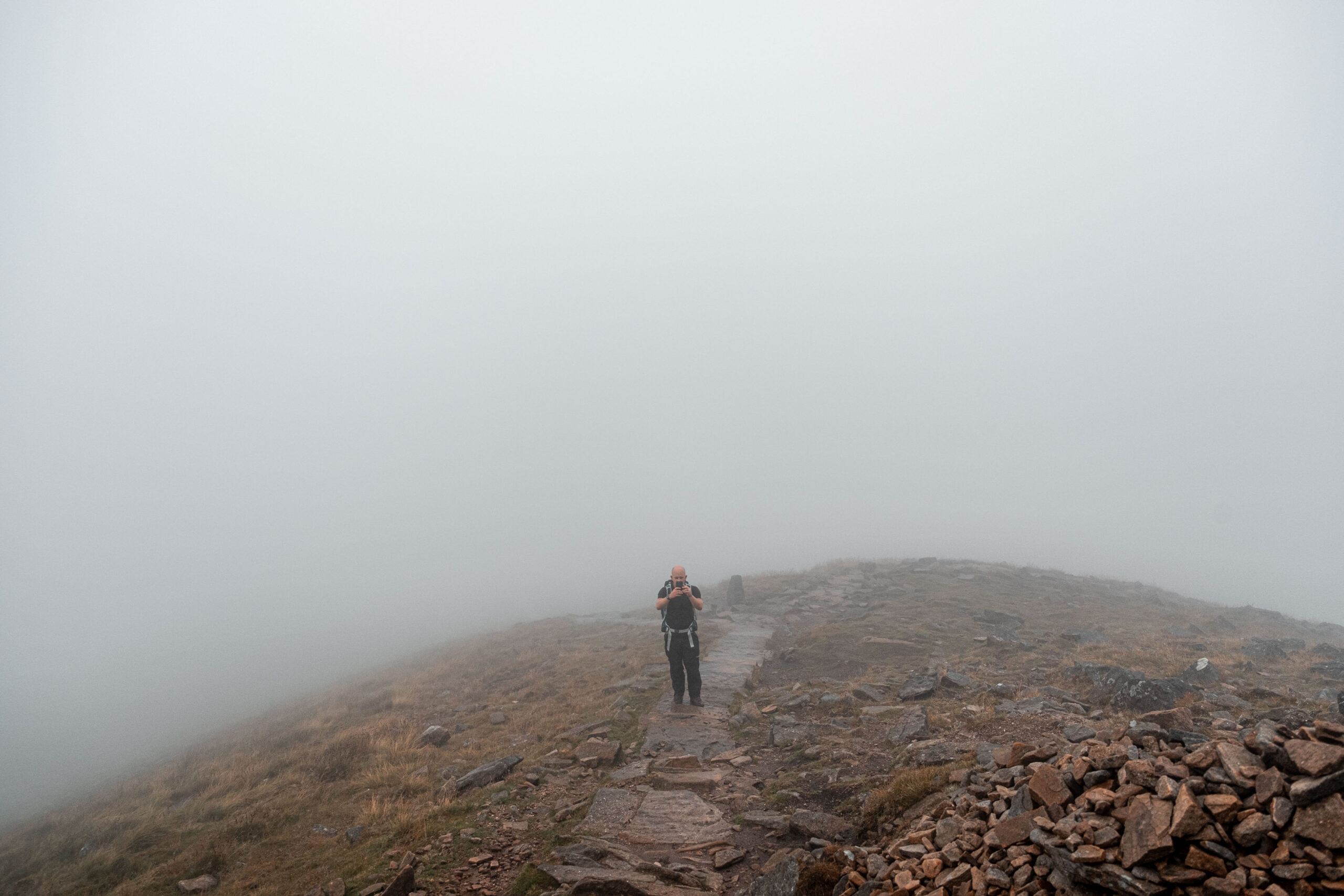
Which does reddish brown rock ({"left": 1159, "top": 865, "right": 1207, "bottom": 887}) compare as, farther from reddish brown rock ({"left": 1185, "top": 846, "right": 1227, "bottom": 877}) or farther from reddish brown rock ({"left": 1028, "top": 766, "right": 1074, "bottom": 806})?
reddish brown rock ({"left": 1028, "top": 766, "right": 1074, "bottom": 806})

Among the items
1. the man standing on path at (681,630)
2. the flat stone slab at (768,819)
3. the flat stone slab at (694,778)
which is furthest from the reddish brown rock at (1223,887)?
the man standing on path at (681,630)

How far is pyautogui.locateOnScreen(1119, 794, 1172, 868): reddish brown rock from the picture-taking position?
15.4 feet

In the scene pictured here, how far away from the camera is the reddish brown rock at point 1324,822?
14.1 ft

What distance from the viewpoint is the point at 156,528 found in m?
126

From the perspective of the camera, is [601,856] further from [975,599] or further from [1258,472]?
[1258,472]

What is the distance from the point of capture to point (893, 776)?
9133 millimetres

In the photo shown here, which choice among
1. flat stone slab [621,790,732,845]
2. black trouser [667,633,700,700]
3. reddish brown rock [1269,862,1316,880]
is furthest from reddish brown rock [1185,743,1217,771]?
black trouser [667,633,700,700]

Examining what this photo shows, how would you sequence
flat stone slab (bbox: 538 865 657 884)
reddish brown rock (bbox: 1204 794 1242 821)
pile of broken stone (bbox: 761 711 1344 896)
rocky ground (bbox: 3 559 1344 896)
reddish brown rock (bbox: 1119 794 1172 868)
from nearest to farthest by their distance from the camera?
1. pile of broken stone (bbox: 761 711 1344 896)
2. reddish brown rock (bbox: 1119 794 1172 868)
3. reddish brown rock (bbox: 1204 794 1242 821)
4. rocky ground (bbox: 3 559 1344 896)
5. flat stone slab (bbox: 538 865 657 884)

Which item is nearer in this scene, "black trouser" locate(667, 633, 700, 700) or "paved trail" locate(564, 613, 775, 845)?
"paved trail" locate(564, 613, 775, 845)

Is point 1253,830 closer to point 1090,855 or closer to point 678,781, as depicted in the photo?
point 1090,855

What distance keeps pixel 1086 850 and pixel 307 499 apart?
565ft

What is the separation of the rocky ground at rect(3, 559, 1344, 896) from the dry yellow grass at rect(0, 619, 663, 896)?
0.57ft

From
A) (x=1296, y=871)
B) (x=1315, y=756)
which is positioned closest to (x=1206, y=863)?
(x=1296, y=871)

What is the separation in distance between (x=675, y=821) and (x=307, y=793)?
8576 mm
